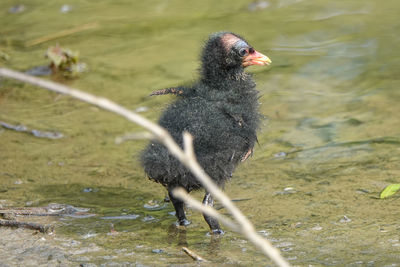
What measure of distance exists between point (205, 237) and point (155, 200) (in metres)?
1.00

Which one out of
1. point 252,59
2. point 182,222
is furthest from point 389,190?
point 182,222

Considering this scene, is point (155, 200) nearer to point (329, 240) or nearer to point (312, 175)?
point (312, 175)

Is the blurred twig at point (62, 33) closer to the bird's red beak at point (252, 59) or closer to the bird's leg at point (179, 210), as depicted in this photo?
the bird's red beak at point (252, 59)

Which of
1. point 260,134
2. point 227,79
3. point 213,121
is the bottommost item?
point 260,134

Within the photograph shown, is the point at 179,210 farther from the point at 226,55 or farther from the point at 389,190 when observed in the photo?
the point at 389,190

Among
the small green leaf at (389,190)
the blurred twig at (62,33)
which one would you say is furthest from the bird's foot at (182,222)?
the blurred twig at (62,33)

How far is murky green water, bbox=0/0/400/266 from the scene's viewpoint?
4.19 metres

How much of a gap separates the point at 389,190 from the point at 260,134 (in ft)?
5.65

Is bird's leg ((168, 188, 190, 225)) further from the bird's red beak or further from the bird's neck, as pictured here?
the bird's red beak

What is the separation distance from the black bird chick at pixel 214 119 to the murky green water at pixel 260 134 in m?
0.44

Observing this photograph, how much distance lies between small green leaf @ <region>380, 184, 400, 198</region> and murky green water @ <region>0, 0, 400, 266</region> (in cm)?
7

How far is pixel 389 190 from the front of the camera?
4.74 m

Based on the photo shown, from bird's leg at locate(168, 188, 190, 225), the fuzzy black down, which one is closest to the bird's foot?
bird's leg at locate(168, 188, 190, 225)

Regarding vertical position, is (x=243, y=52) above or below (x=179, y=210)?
above
